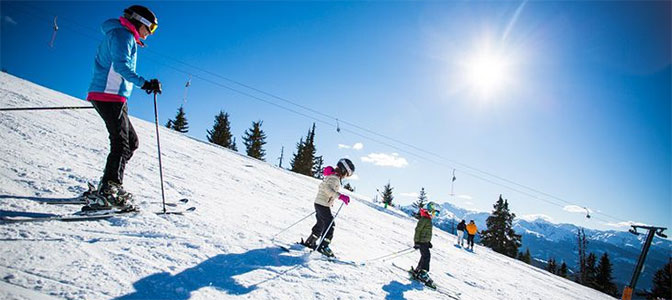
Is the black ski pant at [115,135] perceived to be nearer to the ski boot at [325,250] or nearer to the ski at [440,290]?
the ski boot at [325,250]

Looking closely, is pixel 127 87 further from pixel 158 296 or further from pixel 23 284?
pixel 158 296

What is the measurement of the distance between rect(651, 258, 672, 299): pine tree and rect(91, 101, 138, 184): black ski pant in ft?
173

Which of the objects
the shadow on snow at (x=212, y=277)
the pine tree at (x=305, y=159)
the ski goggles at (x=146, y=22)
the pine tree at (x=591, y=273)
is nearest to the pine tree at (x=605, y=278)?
the pine tree at (x=591, y=273)

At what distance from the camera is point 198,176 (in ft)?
29.2

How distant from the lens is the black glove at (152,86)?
12.2 feet

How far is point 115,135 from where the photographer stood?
145 inches

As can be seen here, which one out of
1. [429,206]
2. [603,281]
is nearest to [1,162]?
[429,206]

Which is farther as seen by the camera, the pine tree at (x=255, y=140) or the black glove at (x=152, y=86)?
the pine tree at (x=255, y=140)

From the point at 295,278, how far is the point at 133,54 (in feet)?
12.1

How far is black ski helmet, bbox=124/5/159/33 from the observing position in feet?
12.1

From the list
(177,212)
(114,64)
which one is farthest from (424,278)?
(114,64)

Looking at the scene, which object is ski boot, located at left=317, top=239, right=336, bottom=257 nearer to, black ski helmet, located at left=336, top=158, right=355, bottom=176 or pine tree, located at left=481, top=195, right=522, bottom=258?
black ski helmet, located at left=336, top=158, right=355, bottom=176

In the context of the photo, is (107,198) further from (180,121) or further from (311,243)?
(180,121)

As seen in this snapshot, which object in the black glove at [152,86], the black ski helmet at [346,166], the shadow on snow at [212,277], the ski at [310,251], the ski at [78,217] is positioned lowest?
the ski at [310,251]
